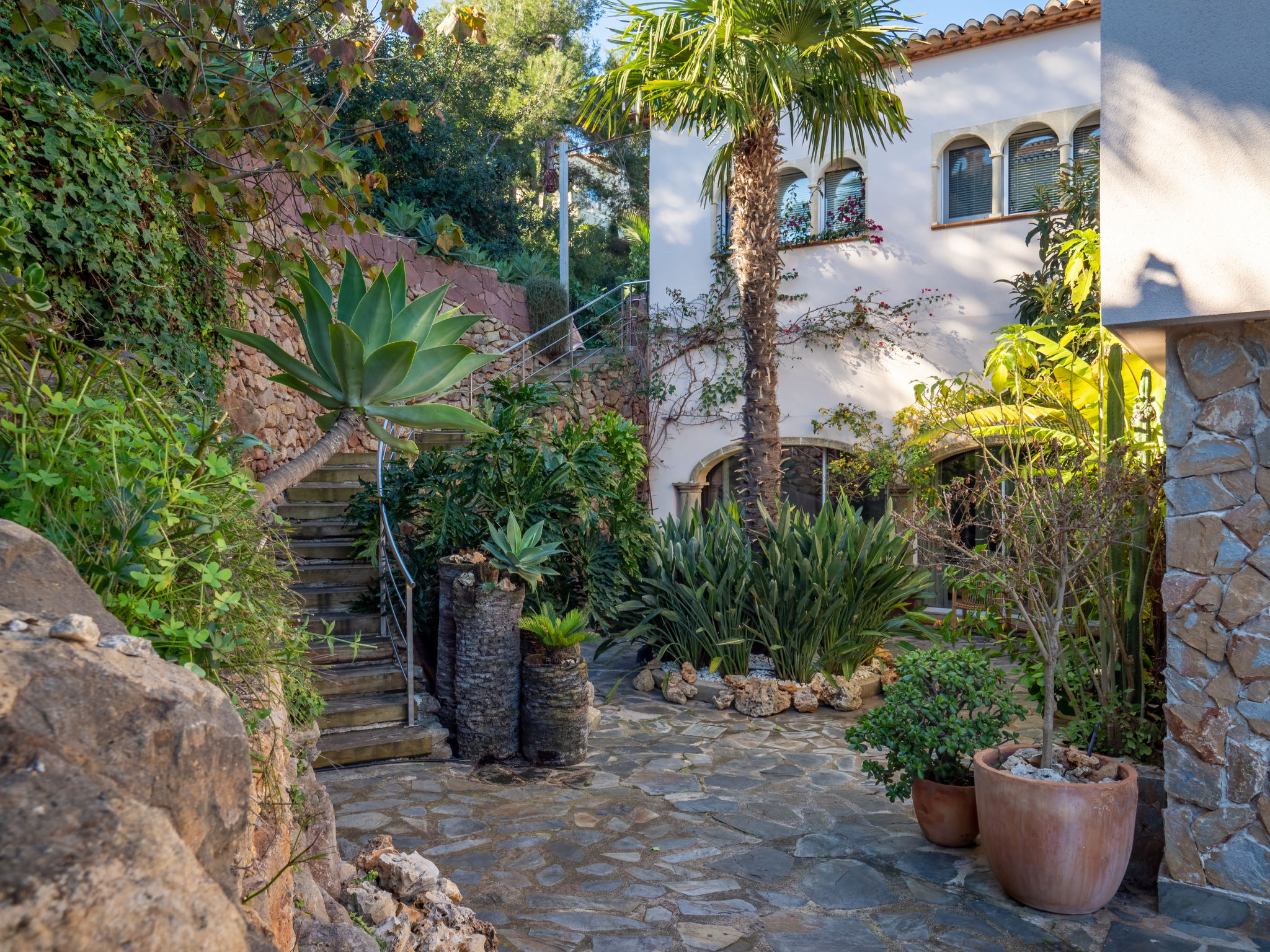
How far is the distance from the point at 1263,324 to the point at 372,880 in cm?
388

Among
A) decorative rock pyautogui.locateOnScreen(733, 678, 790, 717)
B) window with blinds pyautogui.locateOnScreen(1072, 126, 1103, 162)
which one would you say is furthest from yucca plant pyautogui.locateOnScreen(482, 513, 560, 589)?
window with blinds pyautogui.locateOnScreen(1072, 126, 1103, 162)

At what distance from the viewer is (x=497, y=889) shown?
362cm

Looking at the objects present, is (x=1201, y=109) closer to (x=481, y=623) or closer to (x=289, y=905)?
(x=289, y=905)

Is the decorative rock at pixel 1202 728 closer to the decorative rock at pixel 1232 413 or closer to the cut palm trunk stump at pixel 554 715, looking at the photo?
the decorative rock at pixel 1232 413

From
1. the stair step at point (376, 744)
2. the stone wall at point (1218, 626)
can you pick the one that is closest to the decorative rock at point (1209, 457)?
the stone wall at point (1218, 626)

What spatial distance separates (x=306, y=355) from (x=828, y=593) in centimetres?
483

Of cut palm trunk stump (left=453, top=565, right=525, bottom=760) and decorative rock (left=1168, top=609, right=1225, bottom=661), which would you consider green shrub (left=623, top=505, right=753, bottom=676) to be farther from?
decorative rock (left=1168, top=609, right=1225, bottom=661)

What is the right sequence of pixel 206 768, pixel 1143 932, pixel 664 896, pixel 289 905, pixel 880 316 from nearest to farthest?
1. pixel 206 768
2. pixel 289 905
3. pixel 1143 932
4. pixel 664 896
5. pixel 880 316

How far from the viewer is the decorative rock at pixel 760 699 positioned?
6492mm

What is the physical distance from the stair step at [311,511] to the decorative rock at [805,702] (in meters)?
4.27

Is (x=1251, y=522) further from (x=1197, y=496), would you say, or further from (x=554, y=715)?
(x=554, y=715)

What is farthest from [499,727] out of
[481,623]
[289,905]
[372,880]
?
[289,905]

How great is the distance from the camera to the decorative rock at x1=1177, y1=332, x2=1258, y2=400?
3371mm

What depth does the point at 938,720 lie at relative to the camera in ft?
13.3
